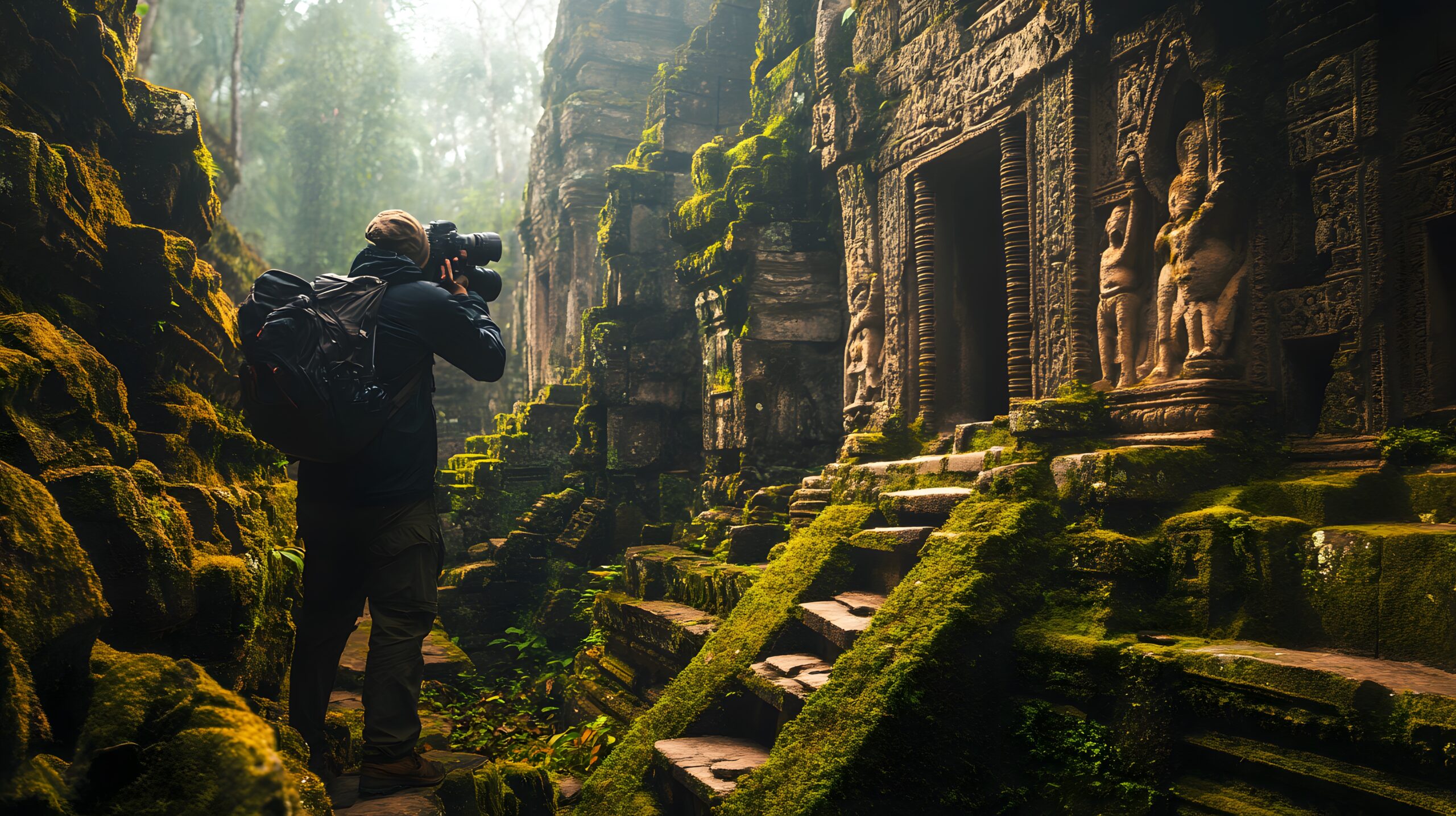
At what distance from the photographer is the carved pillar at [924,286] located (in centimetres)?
675

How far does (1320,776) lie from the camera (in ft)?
8.23

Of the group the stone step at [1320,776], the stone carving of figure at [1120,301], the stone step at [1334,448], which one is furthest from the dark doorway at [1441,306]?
the stone step at [1320,776]

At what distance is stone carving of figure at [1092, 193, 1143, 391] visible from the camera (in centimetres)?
489

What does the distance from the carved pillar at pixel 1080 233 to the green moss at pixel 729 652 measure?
1583mm

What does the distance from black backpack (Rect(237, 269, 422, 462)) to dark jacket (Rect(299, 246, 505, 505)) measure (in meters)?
0.07

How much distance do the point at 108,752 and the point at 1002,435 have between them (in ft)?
14.8

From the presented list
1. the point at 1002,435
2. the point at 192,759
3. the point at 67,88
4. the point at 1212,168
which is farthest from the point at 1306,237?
the point at 67,88

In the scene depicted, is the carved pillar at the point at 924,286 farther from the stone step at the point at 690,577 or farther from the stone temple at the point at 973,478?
the stone step at the point at 690,577

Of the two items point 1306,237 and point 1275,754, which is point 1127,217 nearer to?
point 1306,237

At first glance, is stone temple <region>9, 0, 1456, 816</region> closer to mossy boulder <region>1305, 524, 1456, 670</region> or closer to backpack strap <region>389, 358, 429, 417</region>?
mossy boulder <region>1305, 524, 1456, 670</region>

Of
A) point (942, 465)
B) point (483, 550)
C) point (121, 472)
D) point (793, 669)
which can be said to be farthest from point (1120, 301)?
point (483, 550)

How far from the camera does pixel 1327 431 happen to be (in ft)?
13.3

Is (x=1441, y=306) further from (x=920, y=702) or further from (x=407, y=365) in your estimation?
(x=407, y=365)

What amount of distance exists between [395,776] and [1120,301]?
13.5 ft
